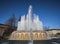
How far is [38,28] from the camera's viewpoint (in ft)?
98.0

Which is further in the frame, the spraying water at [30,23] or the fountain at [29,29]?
the spraying water at [30,23]

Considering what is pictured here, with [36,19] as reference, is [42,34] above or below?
below

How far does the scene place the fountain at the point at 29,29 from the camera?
2653 centimetres

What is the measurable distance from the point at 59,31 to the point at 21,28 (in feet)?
181

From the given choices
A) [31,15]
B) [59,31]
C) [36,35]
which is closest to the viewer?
[36,35]

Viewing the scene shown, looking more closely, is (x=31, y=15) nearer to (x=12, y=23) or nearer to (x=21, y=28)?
(x=21, y=28)

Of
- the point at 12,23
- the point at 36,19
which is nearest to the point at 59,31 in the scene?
the point at 12,23

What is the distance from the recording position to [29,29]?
95.2 ft

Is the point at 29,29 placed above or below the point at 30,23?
below

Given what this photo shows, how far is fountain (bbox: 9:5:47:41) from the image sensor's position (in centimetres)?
2653

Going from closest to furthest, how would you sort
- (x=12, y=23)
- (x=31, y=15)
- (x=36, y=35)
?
(x=36, y=35), (x=31, y=15), (x=12, y=23)

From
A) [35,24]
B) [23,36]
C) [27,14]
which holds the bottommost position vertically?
[23,36]

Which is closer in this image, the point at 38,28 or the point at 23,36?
the point at 23,36

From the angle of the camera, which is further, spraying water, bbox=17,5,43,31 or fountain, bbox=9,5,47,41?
spraying water, bbox=17,5,43,31
